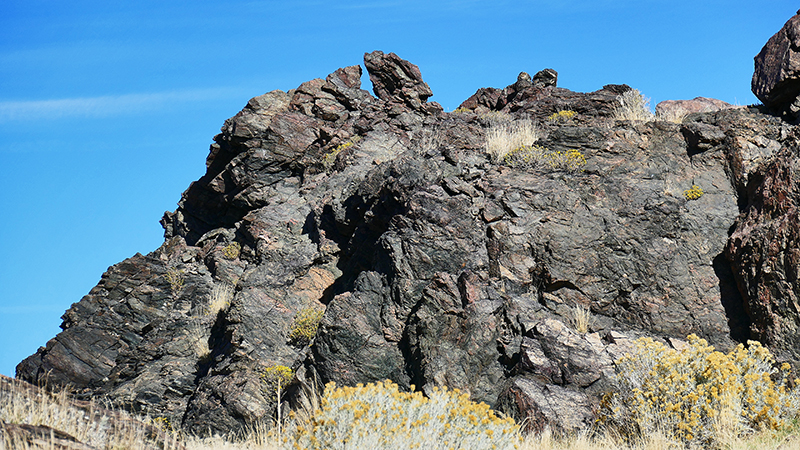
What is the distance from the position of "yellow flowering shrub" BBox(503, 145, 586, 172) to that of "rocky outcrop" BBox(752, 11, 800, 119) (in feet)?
16.4

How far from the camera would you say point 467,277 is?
11812 mm

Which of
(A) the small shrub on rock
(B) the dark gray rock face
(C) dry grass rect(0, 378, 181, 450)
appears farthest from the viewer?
(A) the small shrub on rock

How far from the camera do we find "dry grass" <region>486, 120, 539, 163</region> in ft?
50.5

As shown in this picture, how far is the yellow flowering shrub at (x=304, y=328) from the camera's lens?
13.9 m

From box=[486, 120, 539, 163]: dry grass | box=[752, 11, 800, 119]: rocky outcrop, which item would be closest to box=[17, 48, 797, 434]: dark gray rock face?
box=[486, 120, 539, 163]: dry grass

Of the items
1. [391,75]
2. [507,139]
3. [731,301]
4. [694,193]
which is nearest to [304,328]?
[507,139]

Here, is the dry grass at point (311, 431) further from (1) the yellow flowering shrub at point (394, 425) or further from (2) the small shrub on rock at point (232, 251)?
(2) the small shrub on rock at point (232, 251)

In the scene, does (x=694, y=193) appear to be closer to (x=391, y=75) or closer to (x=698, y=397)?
(x=698, y=397)

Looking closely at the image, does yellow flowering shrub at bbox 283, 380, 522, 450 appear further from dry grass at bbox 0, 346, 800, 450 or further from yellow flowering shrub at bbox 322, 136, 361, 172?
yellow flowering shrub at bbox 322, 136, 361, 172

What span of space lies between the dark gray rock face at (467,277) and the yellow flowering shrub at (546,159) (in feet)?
0.44

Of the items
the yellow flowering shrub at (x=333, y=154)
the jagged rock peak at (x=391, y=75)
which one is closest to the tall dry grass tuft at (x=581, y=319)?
the yellow flowering shrub at (x=333, y=154)

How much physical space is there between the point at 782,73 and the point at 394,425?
44.6 feet

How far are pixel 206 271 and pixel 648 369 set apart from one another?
14100 mm

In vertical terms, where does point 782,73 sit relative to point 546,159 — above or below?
above
